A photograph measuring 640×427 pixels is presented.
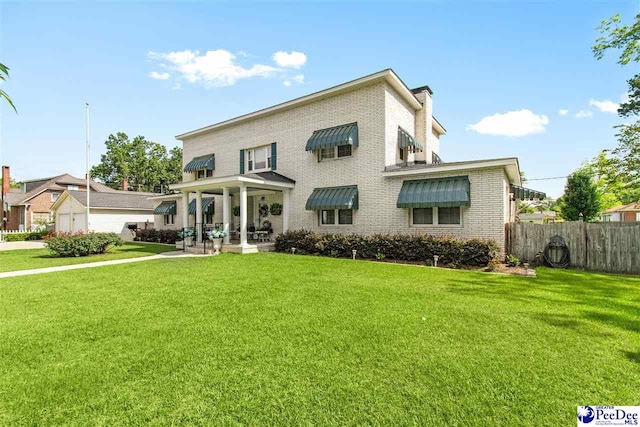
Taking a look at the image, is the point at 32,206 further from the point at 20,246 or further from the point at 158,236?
the point at 158,236

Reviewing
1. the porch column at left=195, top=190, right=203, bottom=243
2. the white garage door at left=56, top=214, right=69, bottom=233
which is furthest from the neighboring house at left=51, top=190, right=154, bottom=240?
the porch column at left=195, top=190, right=203, bottom=243

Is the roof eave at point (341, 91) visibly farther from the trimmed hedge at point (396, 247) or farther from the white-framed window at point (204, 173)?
the trimmed hedge at point (396, 247)

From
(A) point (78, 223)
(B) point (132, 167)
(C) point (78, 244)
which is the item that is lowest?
(C) point (78, 244)

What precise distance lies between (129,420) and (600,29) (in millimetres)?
A: 24546

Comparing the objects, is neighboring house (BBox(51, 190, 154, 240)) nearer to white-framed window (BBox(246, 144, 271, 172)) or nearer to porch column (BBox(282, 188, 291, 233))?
white-framed window (BBox(246, 144, 271, 172))

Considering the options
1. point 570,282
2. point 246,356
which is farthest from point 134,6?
point 570,282

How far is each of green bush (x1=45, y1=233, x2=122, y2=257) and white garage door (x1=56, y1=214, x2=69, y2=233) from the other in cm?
1735

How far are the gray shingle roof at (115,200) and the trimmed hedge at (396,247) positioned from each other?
21985mm

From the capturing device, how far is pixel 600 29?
15.6 meters

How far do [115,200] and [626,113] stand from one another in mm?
41866

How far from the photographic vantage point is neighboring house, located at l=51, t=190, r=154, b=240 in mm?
26609

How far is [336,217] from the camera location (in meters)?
15.1

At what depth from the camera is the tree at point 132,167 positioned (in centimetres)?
5700
